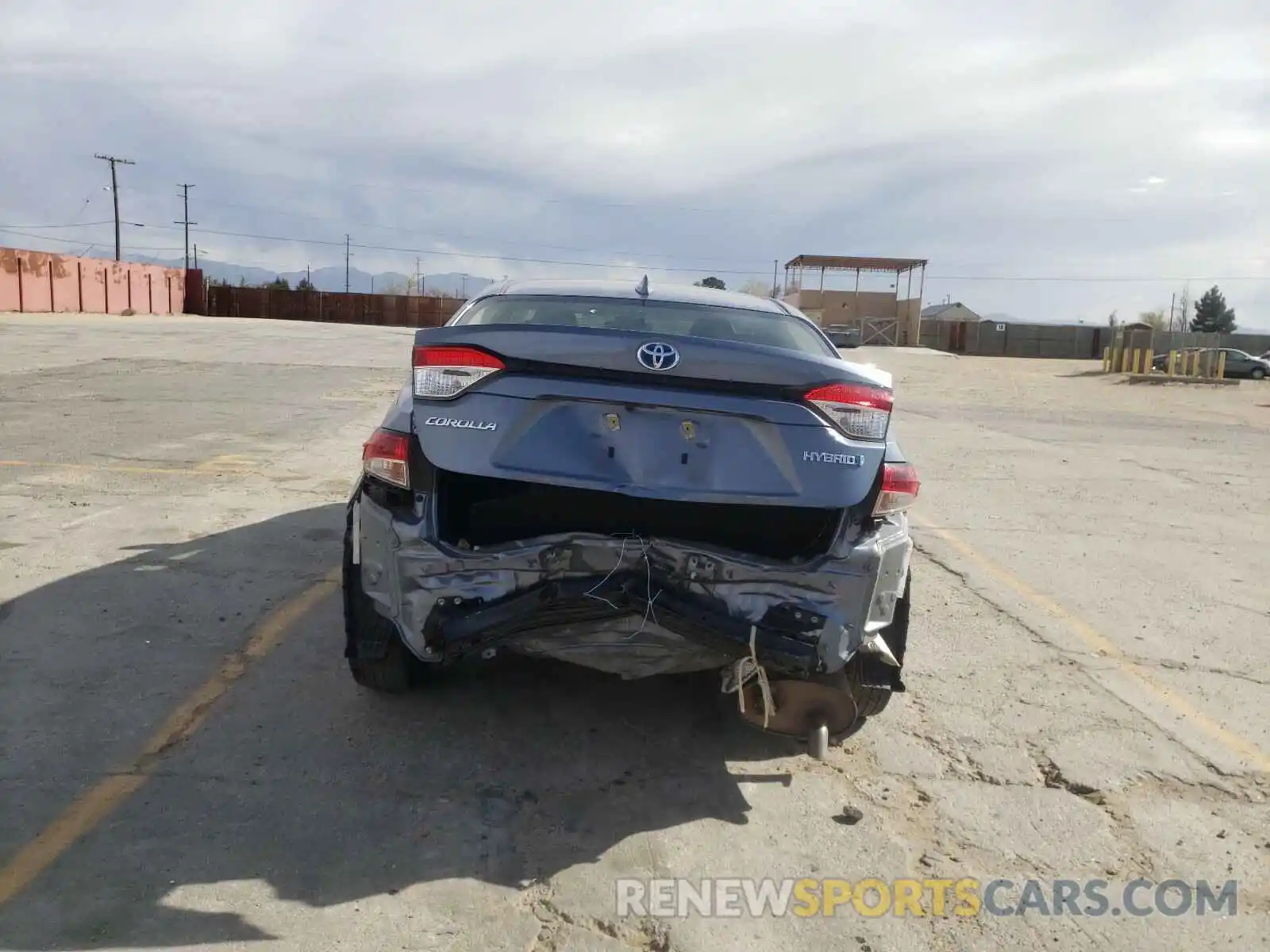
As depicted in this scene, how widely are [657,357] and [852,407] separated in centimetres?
66

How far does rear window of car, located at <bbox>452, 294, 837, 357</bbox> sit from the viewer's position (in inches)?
160

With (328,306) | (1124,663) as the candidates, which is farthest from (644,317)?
(328,306)

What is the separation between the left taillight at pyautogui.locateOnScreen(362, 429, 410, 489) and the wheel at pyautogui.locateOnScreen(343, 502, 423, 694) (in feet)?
1.46

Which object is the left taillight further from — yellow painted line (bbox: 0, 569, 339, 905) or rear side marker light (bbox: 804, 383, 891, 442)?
rear side marker light (bbox: 804, 383, 891, 442)

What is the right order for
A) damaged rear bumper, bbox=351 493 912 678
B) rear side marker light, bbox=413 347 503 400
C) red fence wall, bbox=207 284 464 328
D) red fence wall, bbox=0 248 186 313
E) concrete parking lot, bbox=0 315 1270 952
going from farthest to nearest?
red fence wall, bbox=207 284 464 328, red fence wall, bbox=0 248 186 313, rear side marker light, bbox=413 347 503 400, damaged rear bumper, bbox=351 493 912 678, concrete parking lot, bbox=0 315 1270 952

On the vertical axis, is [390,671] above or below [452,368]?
below

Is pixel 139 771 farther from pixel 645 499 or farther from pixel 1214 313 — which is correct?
pixel 1214 313

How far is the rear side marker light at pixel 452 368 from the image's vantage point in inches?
131

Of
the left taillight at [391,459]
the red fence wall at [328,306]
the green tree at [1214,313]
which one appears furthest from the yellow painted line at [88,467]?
the green tree at [1214,313]

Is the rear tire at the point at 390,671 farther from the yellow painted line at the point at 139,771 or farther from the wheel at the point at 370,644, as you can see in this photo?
the yellow painted line at the point at 139,771

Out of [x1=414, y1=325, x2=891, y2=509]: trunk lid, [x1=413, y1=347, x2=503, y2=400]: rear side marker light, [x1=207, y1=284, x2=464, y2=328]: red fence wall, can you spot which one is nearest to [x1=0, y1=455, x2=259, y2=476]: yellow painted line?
[x1=413, y1=347, x2=503, y2=400]: rear side marker light

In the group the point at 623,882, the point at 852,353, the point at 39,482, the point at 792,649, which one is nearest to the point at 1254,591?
the point at 792,649

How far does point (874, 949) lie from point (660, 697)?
173 cm

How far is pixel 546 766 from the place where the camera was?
11.9 feet
